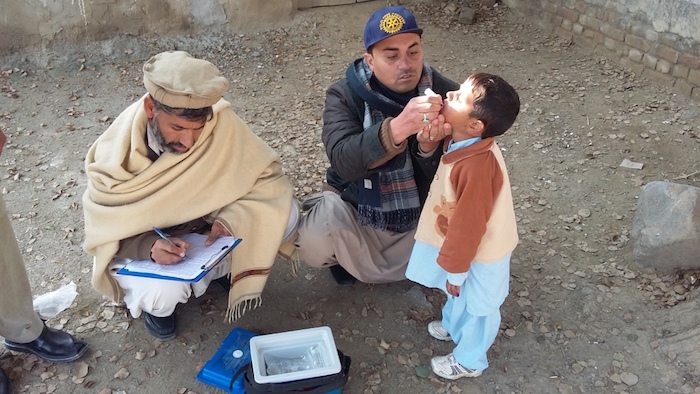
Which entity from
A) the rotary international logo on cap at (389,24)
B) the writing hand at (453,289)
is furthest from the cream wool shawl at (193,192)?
the writing hand at (453,289)

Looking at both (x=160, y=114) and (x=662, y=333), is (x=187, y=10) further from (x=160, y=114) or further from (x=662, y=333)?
(x=662, y=333)

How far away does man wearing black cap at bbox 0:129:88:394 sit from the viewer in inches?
101

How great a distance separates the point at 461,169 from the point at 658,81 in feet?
16.1

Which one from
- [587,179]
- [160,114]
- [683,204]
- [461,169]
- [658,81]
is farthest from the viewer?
[658,81]

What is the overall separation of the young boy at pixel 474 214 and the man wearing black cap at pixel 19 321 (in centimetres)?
187

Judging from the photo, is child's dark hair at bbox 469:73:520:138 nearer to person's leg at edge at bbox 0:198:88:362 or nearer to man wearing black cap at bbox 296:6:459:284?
man wearing black cap at bbox 296:6:459:284

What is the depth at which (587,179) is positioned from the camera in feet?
15.1

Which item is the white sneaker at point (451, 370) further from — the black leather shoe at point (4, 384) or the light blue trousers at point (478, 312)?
the black leather shoe at point (4, 384)

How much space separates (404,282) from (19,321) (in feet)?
6.88

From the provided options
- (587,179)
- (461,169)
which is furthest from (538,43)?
(461,169)

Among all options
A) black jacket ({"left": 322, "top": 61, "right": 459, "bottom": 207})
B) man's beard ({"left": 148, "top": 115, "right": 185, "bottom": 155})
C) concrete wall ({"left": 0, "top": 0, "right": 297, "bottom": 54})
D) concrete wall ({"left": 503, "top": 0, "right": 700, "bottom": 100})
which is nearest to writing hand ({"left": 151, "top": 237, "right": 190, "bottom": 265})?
man's beard ({"left": 148, "top": 115, "right": 185, "bottom": 155})

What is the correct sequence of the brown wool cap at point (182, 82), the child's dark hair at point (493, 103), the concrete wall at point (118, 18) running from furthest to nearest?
the concrete wall at point (118, 18)
the brown wool cap at point (182, 82)
the child's dark hair at point (493, 103)

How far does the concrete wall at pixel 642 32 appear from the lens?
226 inches

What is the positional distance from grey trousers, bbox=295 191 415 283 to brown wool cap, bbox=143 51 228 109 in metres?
0.93
